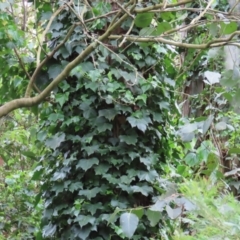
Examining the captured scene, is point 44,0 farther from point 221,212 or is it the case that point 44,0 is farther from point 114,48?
point 221,212

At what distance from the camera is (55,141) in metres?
1.88

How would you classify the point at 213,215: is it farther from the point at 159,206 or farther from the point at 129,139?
the point at 129,139

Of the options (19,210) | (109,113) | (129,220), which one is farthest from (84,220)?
(19,210)

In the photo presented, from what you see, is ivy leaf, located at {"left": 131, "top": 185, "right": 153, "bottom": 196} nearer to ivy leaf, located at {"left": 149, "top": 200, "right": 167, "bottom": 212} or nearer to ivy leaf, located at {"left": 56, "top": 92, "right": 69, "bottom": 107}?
ivy leaf, located at {"left": 56, "top": 92, "right": 69, "bottom": 107}

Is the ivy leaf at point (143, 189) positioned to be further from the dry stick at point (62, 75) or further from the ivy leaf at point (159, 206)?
the ivy leaf at point (159, 206)

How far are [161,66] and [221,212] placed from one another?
1.24m

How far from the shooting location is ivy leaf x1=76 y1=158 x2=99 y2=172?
1805 mm

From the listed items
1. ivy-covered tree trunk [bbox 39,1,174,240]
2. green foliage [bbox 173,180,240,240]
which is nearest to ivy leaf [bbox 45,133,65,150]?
ivy-covered tree trunk [bbox 39,1,174,240]

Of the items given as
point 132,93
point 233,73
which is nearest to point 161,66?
point 132,93

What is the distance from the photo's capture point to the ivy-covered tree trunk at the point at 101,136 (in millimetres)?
1821

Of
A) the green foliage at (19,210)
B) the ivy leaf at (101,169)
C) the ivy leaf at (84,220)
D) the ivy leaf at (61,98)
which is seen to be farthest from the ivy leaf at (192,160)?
the green foliage at (19,210)

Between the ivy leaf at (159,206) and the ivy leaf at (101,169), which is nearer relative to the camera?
the ivy leaf at (159,206)

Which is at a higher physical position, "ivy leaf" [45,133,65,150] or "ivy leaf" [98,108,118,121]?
"ivy leaf" [98,108,118,121]

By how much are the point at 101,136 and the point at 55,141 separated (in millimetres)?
213
